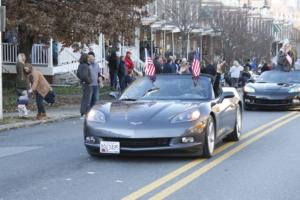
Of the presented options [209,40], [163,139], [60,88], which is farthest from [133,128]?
[209,40]

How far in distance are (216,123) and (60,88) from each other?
18.3 metres

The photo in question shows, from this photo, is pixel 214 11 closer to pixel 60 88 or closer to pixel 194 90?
pixel 60 88

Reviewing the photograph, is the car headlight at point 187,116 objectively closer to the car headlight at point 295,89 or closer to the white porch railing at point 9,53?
the car headlight at point 295,89

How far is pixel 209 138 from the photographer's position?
967 centimetres

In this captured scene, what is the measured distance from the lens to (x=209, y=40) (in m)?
52.8

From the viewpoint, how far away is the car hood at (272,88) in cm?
1925

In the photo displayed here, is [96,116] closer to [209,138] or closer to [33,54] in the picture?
[209,138]

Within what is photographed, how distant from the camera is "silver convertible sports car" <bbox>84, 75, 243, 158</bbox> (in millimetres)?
9141

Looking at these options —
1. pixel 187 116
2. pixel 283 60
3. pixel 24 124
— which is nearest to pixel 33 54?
pixel 283 60

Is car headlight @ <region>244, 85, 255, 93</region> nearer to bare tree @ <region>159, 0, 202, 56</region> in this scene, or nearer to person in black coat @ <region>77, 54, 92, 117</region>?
person in black coat @ <region>77, 54, 92, 117</region>

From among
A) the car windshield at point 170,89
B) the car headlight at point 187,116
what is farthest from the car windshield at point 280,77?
the car headlight at point 187,116

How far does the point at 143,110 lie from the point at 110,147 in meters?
0.76

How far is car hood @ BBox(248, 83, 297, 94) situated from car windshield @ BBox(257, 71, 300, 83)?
607 millimetres

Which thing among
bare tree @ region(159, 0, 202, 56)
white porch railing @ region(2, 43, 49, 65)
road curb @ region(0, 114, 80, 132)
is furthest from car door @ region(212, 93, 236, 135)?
bare tree @ region(159, 0, 202, 56)
